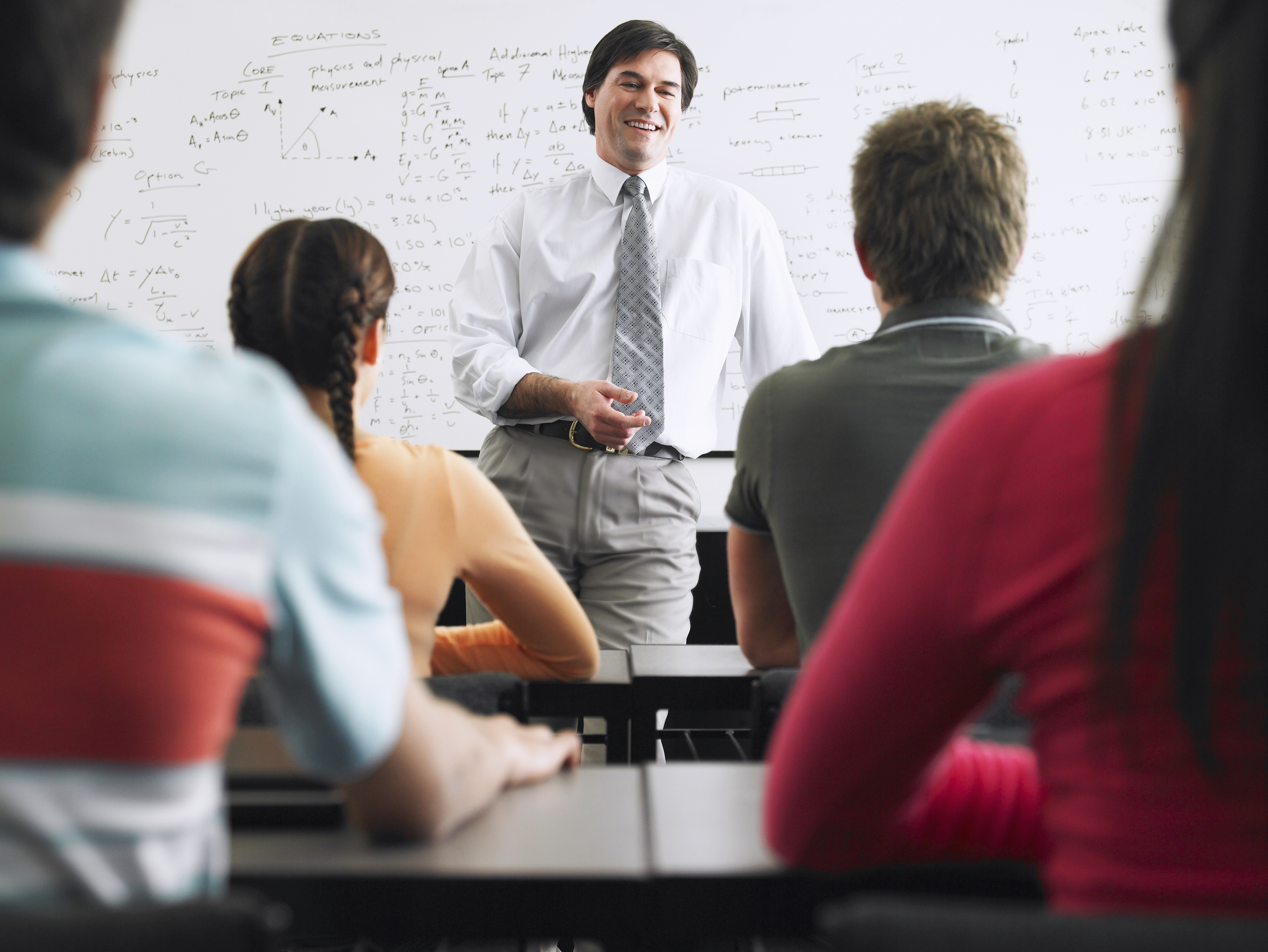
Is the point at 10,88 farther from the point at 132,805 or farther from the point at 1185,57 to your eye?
the point at 1185,57

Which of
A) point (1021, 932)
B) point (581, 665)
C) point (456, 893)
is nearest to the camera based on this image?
point (1021, 932)

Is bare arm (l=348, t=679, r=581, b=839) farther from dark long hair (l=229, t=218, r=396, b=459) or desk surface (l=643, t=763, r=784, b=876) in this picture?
dark long hair (l=229, t=218, r=396, b=459)

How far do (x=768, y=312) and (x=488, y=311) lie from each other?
2.54 feet

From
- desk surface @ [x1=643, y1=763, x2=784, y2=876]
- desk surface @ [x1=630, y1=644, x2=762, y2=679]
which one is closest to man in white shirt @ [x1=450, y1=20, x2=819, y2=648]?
desk surface @ [x1=630, y1=644, x2=762, y2=679]

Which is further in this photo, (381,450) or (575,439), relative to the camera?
(575,439)

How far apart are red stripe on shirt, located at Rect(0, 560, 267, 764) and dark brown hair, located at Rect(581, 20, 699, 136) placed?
94.7 inches

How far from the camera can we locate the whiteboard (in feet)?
11.4

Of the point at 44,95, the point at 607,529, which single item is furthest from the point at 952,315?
the point at 607,529

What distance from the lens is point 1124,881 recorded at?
587mm

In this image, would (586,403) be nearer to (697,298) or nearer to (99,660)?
(697,298)

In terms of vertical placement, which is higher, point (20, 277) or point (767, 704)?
point (20, 277)

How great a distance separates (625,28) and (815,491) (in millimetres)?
1823

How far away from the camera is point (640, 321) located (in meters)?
2.60

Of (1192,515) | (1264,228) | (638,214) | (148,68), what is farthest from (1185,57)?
(148,68)
